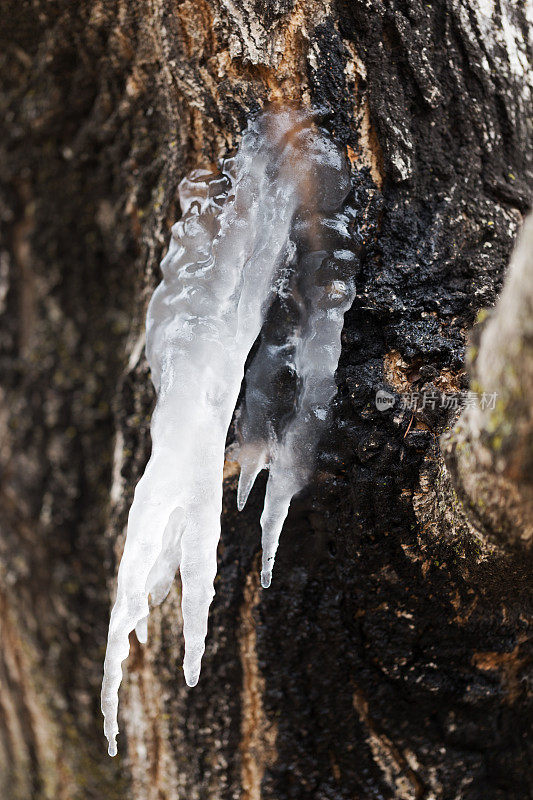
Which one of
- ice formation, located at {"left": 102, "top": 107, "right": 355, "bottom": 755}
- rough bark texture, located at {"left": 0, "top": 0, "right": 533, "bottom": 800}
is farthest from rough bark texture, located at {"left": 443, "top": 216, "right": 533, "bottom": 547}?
ice formation, located at {"left": 102, "top": 107, "right": 355, "bottom": 755}

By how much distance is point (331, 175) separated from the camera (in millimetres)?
798

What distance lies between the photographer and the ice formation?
76cm

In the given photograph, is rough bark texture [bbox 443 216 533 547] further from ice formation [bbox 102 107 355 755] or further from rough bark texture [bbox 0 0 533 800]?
ice formation [bbox 102 107 355 755]

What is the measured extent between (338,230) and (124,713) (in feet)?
2.62

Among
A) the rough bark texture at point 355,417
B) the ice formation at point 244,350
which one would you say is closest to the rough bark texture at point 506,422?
the rough bark texture at point 355,417

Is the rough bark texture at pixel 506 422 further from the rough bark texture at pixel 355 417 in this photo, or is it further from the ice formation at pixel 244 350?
the ice formation at pixel 244 350

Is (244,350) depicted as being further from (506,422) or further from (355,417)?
(506,422)

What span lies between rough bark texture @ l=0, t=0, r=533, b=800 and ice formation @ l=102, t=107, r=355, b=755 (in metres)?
0.03

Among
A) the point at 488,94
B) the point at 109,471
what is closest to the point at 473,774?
the point at 109,471

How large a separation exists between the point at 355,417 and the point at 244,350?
0.52 feet

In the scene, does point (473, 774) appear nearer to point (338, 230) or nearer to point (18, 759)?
point (338, 230)

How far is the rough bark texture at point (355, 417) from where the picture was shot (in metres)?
0.79

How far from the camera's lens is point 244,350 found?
0.80 m

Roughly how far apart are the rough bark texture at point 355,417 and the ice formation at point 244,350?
0.10ft
